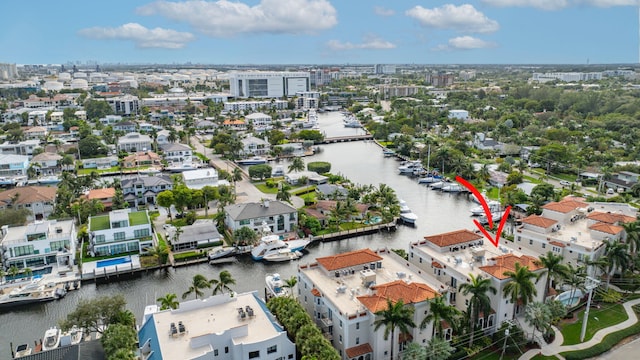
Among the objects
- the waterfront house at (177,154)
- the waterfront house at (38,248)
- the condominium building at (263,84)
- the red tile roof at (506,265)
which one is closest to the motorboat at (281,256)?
the waterfront house at (38,248)

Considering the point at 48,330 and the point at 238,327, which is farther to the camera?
the point at 48,330

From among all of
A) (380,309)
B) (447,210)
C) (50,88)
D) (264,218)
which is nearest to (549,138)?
(447,210)

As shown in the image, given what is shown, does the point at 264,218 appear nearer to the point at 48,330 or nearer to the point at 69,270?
the point at 69,270

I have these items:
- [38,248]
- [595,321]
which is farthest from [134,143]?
[595,321]

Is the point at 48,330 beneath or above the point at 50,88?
beneath

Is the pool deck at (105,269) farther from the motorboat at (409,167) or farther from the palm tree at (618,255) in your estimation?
the motorboat at (409,167)

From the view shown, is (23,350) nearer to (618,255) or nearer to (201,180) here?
(201,180)

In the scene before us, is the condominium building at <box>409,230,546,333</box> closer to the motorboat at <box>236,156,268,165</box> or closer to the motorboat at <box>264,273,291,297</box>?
the motorboat at <box>264,273,291,297</box>
